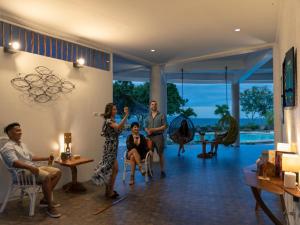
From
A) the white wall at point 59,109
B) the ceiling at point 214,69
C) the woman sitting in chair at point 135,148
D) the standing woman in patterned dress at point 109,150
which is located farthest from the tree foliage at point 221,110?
the standing woman in patterned dress at point 109,150

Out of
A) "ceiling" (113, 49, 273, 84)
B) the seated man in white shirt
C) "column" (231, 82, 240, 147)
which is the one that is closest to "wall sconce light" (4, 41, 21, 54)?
the seated man in white shirt

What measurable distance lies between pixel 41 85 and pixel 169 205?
267 centimetres

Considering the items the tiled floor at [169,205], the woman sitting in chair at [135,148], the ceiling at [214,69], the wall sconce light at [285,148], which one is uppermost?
the ceiling at [214,69]

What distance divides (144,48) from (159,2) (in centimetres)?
243

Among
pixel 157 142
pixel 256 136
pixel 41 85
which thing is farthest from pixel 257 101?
pixel 41 85

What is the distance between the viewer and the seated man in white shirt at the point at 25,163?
346cm

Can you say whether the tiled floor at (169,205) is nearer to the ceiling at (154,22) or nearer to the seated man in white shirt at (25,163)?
the seated man in white shirt at (25,163)

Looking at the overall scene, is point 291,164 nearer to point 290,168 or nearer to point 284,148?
point 290,168

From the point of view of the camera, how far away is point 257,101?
14.6m

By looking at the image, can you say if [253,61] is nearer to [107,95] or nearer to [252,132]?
[107,95]

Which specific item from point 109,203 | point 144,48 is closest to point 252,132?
point 144,48

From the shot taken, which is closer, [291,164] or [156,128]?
[291,164]

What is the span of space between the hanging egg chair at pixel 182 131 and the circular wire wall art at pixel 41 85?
4.67 metres

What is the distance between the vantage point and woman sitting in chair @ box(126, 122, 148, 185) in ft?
16.7
